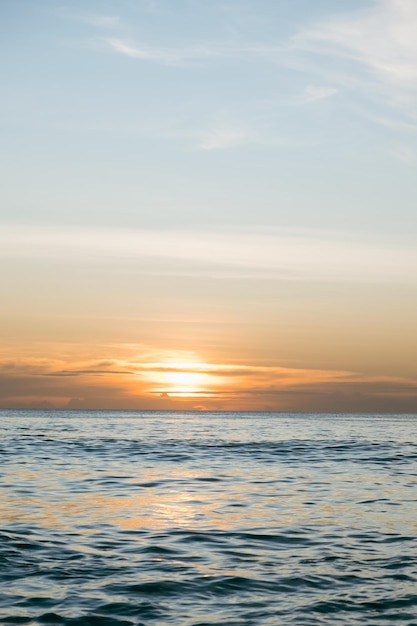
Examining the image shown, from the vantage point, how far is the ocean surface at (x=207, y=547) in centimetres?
1124

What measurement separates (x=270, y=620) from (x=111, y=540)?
251 inches

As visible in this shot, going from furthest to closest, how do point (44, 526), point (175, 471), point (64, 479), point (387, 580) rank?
point (175, 471), point (64, 479), point (44, 526), point (387, 580)

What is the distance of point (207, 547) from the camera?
51.6 ft

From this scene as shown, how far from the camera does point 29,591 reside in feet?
39.6

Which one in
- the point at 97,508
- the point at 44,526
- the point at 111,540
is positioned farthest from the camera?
the point at 97,508

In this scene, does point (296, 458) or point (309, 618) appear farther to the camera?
point (296, 458)

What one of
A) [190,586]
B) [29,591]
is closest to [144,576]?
[190,586]

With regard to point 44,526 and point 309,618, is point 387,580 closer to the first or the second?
point 309,618

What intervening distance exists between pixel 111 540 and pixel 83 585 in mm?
3851

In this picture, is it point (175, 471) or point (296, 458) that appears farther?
point (296, 458)

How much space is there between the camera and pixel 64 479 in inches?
1083

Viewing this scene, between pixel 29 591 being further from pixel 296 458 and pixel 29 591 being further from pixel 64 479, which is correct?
pixel 296 458

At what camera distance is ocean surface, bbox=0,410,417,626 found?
36.9ft

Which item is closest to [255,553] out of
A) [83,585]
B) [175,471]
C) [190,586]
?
[190,586]
